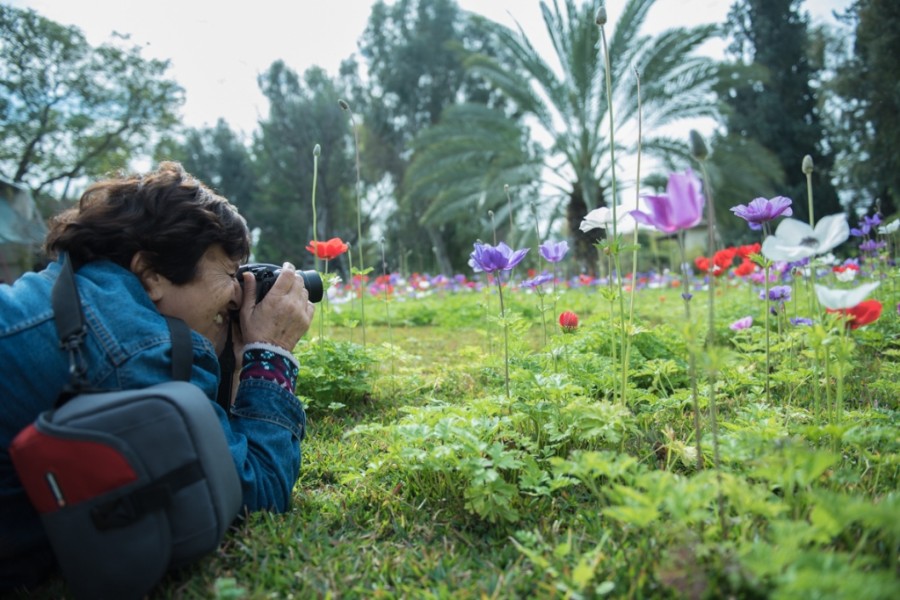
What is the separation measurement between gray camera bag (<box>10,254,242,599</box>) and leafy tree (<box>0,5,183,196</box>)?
1874 cm

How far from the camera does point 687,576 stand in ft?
3.09

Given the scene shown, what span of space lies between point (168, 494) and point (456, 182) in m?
11.5

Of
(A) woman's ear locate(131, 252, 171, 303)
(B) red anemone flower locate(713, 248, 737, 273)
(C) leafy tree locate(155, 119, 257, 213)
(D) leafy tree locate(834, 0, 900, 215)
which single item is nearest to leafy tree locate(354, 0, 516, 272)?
(C) leafy tree locate(155, 119, 257, 213)

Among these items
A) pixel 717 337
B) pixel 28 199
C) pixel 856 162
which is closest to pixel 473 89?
pixel 856 162

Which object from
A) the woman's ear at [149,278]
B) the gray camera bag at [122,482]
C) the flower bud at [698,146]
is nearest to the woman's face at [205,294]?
the woman's ear at [149,278]

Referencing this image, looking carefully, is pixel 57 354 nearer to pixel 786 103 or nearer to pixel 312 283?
pixel 312 283

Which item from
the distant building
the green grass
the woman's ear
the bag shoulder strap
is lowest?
the green grass

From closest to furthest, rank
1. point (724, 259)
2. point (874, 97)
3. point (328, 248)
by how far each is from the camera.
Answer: point (328, 248), point (724, 259), point (874, 97)

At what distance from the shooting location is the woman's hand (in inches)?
65.4

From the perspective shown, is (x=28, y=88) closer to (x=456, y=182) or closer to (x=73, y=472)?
(x=456, y=182)

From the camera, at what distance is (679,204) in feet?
3.44

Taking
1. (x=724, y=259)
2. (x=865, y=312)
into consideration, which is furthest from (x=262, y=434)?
(x=724, y=259)

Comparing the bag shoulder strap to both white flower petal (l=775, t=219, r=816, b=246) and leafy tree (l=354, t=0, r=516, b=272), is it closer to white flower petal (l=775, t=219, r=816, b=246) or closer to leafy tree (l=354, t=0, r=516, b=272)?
white flower petal (l=775, t=219, r=816, b=246)

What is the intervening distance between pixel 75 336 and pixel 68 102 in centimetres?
2040
